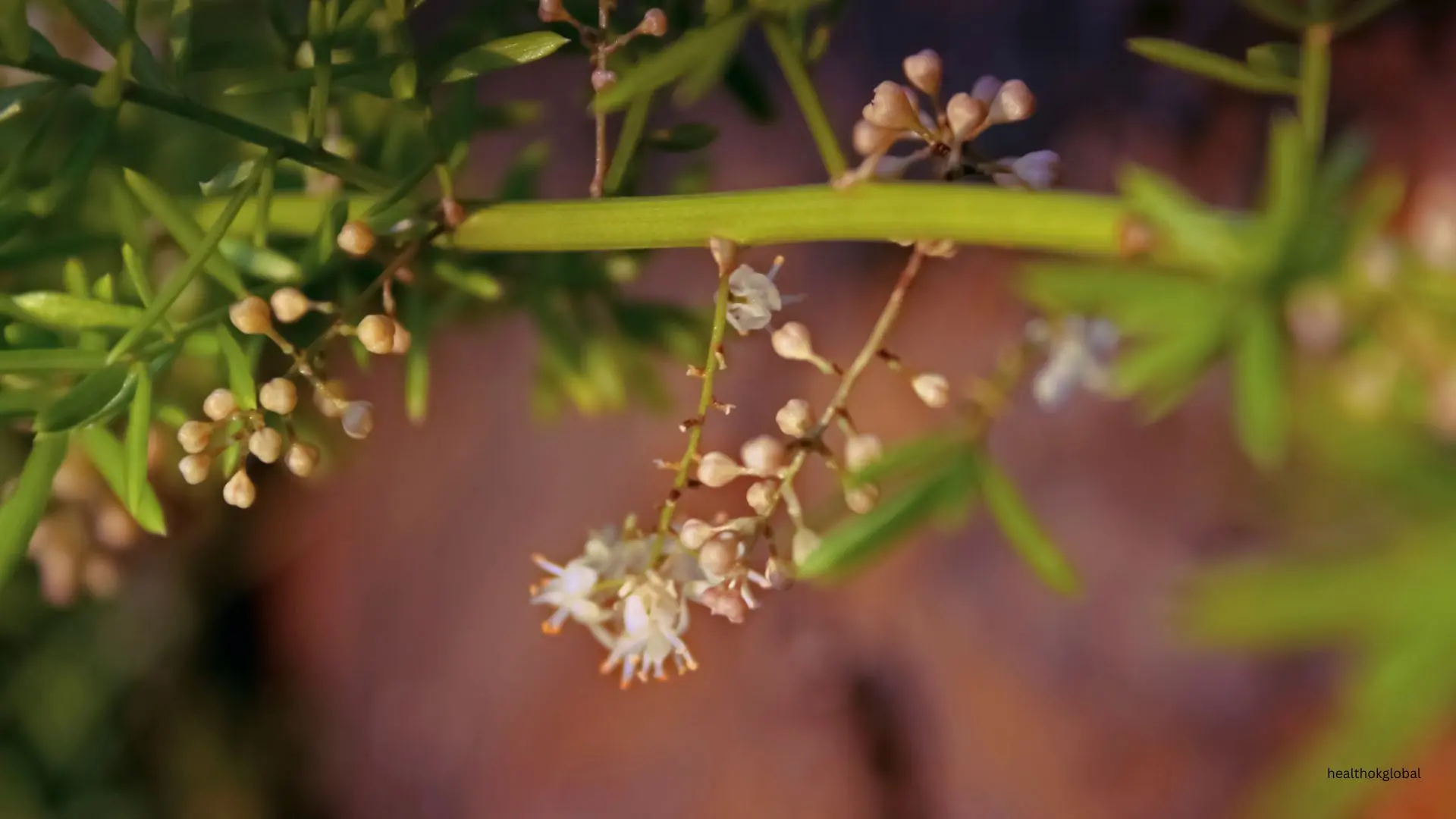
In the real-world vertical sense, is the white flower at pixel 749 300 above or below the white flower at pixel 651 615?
above

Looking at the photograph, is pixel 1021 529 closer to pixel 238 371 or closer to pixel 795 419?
pixel 795 419

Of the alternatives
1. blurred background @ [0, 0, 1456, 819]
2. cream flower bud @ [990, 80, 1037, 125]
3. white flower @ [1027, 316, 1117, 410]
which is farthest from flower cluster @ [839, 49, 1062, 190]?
blurred background @ [0, 0, 1456, 819]

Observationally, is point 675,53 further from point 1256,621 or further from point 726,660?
point 726,660

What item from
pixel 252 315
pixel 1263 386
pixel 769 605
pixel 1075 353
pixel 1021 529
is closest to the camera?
pixel 1263 386

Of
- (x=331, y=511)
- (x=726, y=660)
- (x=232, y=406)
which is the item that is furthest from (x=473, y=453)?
(x=232, y=406)

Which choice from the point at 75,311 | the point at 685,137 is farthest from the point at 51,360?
the point at 685,137

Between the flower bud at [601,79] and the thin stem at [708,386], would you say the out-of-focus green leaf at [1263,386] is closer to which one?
the thin stem at [708,386]

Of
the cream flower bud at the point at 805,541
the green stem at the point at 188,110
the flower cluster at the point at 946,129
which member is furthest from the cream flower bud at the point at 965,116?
the green stem at the point at 188,110
